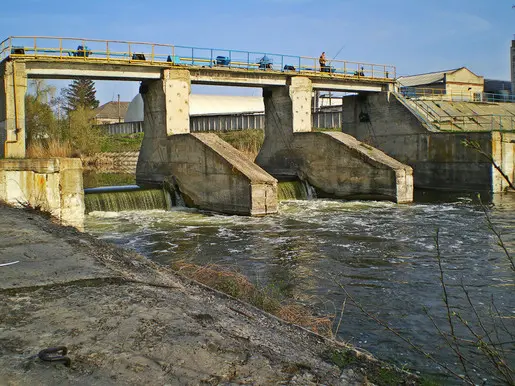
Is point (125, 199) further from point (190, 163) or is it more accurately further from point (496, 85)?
point (496, 85)

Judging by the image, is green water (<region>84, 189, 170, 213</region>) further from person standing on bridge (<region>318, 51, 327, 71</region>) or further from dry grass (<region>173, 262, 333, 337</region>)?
person standing on bridge (<region>318, 51, 327, 71</region>)

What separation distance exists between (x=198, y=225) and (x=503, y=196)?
15.3 m

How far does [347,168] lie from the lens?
2428 cm

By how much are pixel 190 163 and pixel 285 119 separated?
7.70m

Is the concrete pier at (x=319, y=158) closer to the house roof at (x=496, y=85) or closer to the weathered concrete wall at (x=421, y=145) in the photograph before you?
the weathered concrete wall at (x=421, y=145)

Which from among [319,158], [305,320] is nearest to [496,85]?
[319,158]

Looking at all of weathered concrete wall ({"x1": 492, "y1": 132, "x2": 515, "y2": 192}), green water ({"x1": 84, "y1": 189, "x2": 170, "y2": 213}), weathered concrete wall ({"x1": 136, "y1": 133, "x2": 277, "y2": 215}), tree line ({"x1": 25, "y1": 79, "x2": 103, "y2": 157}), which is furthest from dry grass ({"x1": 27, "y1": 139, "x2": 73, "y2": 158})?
weathered concrete wall ({"x1": 492, "y1": 132, "x2": 515, "y2": 192})

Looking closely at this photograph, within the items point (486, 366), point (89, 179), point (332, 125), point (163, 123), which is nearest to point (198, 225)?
point (163, 123)

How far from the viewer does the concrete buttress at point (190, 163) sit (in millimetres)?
19375

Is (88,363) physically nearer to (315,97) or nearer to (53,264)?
(53,264)

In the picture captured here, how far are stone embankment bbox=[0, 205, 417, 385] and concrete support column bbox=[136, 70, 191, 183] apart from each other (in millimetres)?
17234

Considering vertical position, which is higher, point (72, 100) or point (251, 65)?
point (72, 100)

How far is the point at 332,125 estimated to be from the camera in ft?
130

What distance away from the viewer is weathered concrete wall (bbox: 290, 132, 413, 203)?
2286cm
